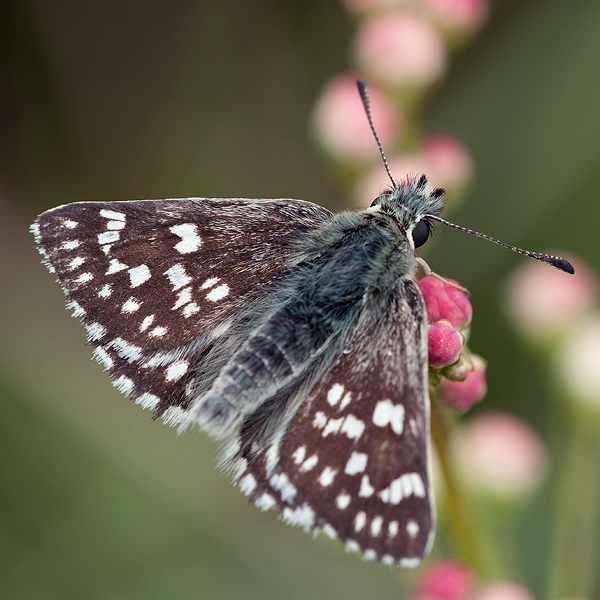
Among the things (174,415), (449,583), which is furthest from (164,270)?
(449,583)

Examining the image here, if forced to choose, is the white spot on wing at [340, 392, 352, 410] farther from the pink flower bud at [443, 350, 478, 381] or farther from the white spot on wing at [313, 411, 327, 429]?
the pink flower bud at [443, 350, 478, 381]

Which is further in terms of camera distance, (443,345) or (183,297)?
(183,297)

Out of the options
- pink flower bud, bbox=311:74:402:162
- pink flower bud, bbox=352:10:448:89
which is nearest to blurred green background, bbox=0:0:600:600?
pink flower bud, bbox=311:74:402:162

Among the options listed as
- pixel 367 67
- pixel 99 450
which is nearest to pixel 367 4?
pixel 367 67

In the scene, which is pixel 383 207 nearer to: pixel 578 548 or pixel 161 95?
pixel 578 548

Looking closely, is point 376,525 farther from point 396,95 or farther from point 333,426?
point 396,95
